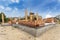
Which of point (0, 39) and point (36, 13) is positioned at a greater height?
point (36, 13)

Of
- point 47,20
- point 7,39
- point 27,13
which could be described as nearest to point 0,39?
point 7,39

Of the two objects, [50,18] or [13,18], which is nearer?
[50,18]

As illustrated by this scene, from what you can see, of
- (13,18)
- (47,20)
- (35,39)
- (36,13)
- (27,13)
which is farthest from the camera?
(13,18)

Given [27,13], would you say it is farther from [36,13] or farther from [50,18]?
[50,18]

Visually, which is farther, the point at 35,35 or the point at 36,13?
the point at 36,13

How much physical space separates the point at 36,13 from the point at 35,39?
421 centimetres

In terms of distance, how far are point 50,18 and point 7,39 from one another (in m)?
7.99

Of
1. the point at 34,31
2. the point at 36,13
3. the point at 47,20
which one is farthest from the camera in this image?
the point at 47,20

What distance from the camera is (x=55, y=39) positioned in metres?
6.29

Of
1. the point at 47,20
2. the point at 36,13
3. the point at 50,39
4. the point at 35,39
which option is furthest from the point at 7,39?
the point at 47,20

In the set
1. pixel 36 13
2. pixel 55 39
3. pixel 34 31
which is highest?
pixel 36 13

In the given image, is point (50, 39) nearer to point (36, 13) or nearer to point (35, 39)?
point (35, 39)

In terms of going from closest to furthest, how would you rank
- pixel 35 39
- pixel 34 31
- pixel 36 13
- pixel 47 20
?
pixel 35 39
pixel 34 31
pixel 36 13
pixel 47 20

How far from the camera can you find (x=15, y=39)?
6.03 meters
